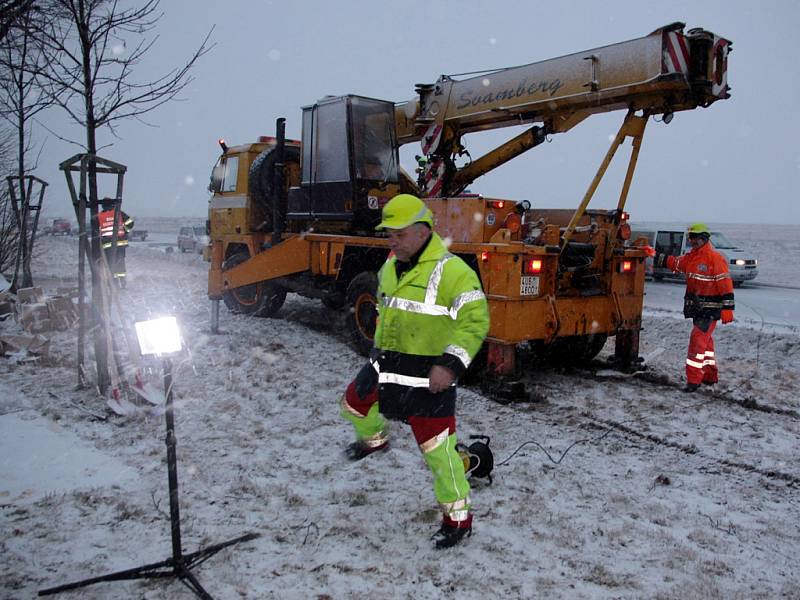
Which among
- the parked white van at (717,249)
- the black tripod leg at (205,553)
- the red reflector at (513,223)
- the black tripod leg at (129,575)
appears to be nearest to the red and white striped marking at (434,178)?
the red reflector at (513,223)

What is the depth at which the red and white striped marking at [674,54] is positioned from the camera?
6031 mm

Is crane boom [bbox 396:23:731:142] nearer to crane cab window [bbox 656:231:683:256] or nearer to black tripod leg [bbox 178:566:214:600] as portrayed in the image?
black tripod leg [bbox 178:566:214:600]

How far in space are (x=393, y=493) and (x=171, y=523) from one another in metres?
1.45

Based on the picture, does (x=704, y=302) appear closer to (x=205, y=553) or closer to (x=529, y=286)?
(x=529, y=286)

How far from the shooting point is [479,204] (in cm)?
652

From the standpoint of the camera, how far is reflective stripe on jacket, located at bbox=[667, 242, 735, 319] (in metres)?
7.11

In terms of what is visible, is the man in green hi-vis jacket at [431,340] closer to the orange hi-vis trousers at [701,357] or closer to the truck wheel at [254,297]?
the orange hi-vis trousers at [701,357]

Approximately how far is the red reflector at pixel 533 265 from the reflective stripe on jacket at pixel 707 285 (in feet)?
6.19

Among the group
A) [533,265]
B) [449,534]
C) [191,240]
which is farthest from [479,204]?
[191,240]

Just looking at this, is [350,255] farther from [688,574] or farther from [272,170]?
[688,574]

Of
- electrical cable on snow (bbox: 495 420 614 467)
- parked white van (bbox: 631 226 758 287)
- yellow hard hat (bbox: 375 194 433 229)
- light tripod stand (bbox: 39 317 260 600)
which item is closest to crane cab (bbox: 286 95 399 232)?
electrical cable on snow (bbox: 495 420 614 467)

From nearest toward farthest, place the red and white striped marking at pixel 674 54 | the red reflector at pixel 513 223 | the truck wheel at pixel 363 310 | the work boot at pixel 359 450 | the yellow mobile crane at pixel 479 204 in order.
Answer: the work boot at pixel 359 450, the red and white striped marking at pixel 674 54, the yellow mobile crane at pixel 479 204, the red reflector at pixel 513 223, the truck wheel at pixel 363 310

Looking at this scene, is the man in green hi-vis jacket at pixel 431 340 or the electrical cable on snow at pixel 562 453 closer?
the man in green hi-vis jacket at pixel 431 340

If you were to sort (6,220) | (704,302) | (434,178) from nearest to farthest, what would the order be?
1. (704,302)
2. (434,178)
3. (6,220)
